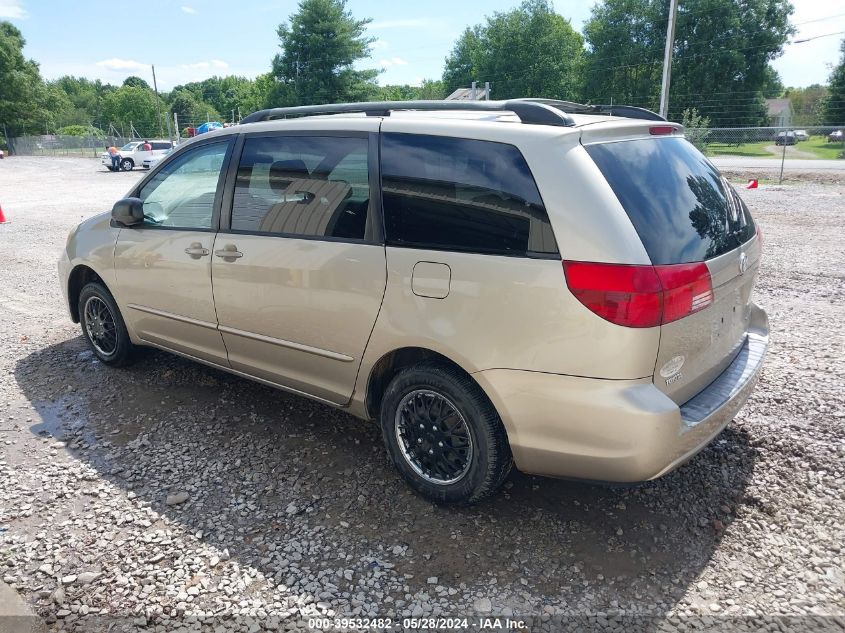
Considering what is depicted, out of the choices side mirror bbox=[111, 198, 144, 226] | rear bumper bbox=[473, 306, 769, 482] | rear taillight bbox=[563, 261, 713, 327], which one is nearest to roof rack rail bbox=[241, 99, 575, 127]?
rear taillight bbox=[563, 261, 713, 327]

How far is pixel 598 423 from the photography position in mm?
2545

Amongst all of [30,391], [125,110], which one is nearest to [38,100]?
[125,110]

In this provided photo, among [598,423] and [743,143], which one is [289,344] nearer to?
[598,423]

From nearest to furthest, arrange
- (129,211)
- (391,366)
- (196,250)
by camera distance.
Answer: (391,366) < (196,250) < (129,211)

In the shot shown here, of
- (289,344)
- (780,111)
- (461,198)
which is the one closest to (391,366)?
(289,344)

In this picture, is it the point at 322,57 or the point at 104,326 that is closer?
the point at 104,326

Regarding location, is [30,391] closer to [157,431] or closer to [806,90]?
[157,431]

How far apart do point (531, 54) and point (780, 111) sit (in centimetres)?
2968

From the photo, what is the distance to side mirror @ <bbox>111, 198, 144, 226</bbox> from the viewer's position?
166 inches

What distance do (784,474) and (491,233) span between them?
7.00 feet

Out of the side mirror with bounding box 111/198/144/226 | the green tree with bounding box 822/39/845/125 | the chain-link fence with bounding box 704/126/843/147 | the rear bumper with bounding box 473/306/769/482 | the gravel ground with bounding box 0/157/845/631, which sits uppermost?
the green tree with bounding box 822/39/845/125

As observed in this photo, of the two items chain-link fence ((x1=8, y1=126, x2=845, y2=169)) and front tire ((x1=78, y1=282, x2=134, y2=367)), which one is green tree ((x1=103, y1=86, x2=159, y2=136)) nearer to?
chain-link fence ((x1=8, y1=126, x2=845, y2=169))

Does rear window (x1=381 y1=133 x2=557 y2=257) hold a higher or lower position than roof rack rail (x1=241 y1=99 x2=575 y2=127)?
lower

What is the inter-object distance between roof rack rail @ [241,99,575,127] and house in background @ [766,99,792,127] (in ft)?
199
